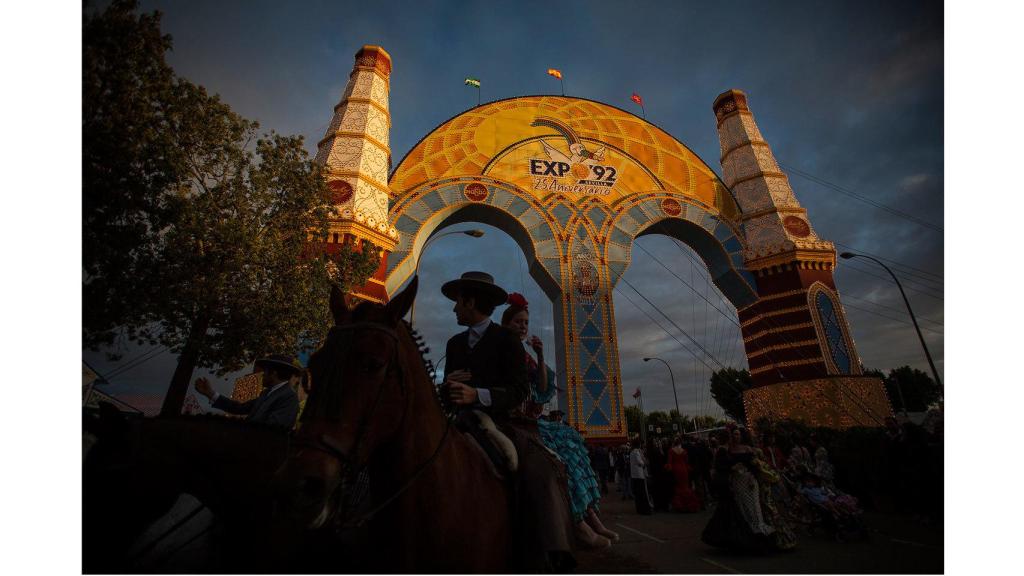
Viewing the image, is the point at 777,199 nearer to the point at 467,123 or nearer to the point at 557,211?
the point at 557,211

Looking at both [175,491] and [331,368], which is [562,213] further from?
[331,368]

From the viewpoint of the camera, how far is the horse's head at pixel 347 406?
1.60 metres

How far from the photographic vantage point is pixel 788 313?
18.5 meters

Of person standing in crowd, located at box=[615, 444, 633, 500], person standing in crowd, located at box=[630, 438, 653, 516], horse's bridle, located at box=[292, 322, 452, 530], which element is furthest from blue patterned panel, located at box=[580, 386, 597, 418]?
horse's bridle, located at box=[292, 322, 452, 530]

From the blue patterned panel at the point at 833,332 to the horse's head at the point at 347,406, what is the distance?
19853mm

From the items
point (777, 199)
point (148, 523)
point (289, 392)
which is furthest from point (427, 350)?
point (777, 199)

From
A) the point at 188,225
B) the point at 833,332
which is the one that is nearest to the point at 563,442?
the point at 188,225

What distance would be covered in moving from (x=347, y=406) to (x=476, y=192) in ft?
56.3

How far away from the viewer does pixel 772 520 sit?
658cm

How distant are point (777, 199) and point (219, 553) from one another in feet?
73.4

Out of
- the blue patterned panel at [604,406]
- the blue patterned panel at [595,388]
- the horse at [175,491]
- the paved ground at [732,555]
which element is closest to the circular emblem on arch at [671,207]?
the blue patterned panel at [595,388]

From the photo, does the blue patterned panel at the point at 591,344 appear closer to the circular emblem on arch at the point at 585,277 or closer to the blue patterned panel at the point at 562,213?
the circular emblem on arch at the point at 585,277

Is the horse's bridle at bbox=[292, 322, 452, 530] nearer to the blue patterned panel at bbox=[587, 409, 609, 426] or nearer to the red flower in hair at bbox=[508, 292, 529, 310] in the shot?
the red flower in hair at bbox=[508, 292, 529, 310]

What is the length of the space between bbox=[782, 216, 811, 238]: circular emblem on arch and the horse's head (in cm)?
2127
